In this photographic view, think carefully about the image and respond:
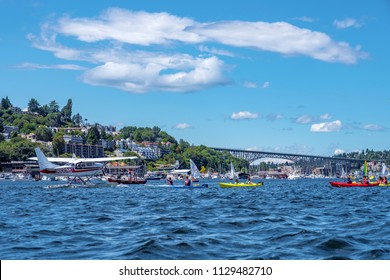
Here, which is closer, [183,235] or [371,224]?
[183,235]

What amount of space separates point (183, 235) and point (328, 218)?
32.0ft

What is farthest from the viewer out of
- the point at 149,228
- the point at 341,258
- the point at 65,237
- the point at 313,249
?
the point at 149,228

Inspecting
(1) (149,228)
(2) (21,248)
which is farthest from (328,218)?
(2) (21,248)

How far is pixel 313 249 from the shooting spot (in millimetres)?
18953
